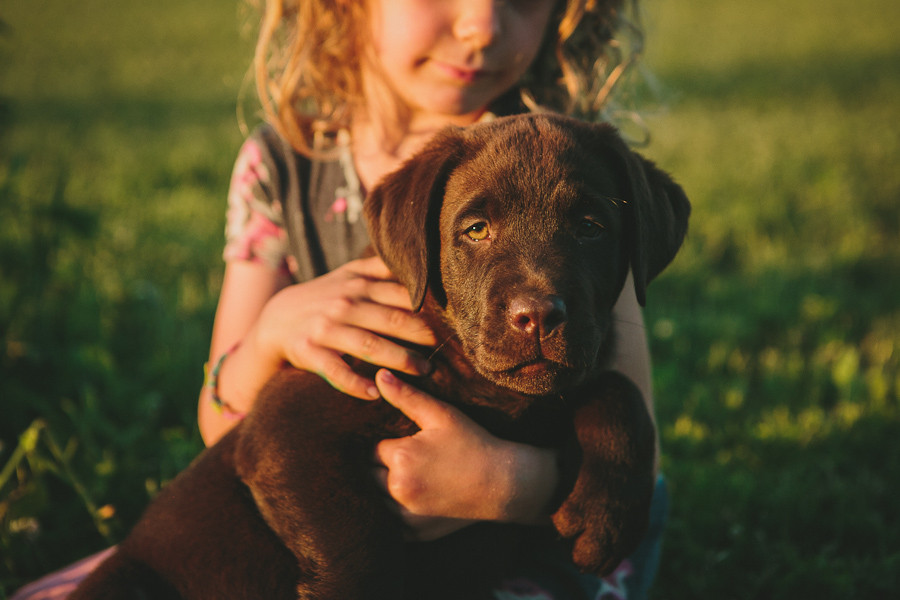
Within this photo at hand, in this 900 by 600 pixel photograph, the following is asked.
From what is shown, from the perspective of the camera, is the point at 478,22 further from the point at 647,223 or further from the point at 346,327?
the point at 346,327

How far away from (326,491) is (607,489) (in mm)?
795

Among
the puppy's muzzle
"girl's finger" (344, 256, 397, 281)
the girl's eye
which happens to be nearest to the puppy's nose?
the puppy's muzzle

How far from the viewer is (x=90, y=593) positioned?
2.09 meters

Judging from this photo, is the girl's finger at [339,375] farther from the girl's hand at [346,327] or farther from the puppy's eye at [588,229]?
the puppy's eye at [588,229]

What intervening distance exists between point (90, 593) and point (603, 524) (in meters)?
1.49

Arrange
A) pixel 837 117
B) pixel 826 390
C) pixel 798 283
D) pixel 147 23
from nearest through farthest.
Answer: pixel 826 390
pixel 798 283
pixel 837 117
pixel 147 23

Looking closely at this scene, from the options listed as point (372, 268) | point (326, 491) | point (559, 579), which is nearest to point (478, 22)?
point (372, 268)

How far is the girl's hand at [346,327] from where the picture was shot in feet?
7.03

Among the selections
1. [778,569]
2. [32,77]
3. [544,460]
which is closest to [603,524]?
[544,460]

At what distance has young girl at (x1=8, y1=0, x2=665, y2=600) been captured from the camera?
216 centimetres

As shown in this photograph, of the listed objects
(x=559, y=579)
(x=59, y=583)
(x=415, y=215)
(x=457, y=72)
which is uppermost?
(x=457, y=72)

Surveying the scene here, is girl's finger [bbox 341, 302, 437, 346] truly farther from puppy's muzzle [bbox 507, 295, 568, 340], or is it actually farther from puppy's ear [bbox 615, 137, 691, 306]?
puppy's ear [bbox 615, 137, 691, 306]

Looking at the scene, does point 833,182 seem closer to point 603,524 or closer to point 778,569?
point 778,569

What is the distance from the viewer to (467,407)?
2195 mm
